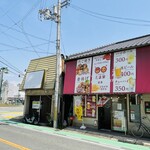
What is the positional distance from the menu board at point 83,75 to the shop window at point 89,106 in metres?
1.17

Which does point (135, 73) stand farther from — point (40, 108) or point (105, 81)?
point (40, 108)

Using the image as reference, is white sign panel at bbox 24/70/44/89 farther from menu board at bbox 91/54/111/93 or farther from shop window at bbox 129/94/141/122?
shop window at bbox 129/94/141/122

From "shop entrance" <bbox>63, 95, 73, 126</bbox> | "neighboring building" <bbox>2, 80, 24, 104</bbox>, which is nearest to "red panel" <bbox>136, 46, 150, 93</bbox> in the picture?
"shop entrance" <bbox>63, 95, 73, 126</bbox>

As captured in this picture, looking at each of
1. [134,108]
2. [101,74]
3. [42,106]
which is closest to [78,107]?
[101,74]

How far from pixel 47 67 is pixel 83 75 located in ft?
16.7

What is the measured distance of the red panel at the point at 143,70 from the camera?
12.0m

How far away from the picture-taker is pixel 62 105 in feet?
59.3

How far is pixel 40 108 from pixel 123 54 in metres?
10.2

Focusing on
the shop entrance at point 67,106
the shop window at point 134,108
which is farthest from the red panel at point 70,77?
the shop window at point 134,108

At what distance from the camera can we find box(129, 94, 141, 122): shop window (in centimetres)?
1347

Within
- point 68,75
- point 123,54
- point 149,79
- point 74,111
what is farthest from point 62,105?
point 149,79

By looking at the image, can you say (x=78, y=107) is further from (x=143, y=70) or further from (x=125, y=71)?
(x=143, y=70)

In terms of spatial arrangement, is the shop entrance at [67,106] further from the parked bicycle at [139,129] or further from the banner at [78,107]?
the parked bicycle at [139,129]

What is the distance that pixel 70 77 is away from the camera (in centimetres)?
1703
